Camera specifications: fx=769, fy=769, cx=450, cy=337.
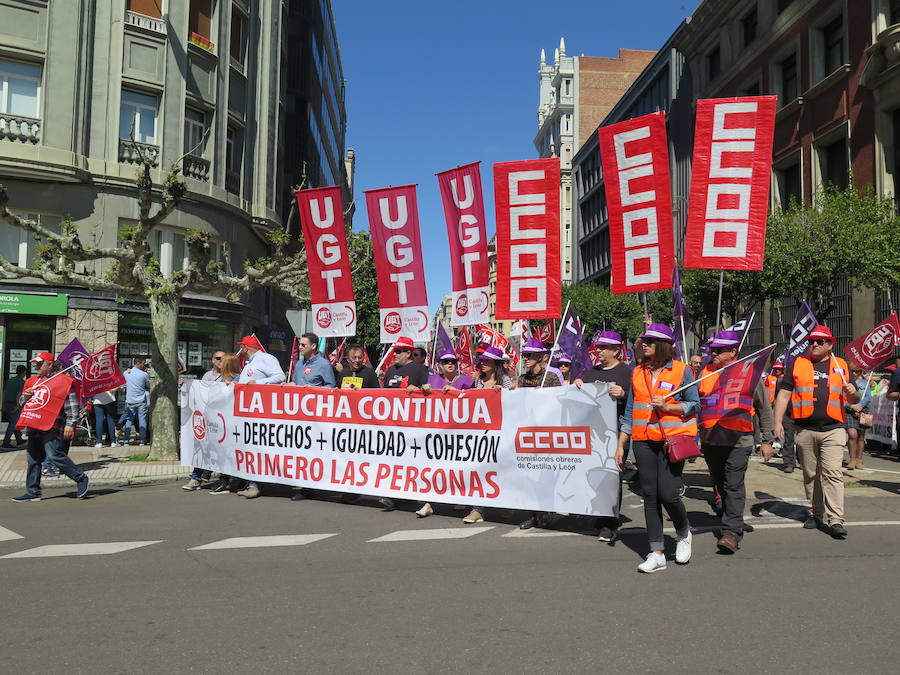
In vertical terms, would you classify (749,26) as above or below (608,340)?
above

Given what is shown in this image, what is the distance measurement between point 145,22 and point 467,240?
15076mm

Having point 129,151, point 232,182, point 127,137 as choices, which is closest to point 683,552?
point 129,151

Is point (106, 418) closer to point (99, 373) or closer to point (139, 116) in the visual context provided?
point (99, 373)

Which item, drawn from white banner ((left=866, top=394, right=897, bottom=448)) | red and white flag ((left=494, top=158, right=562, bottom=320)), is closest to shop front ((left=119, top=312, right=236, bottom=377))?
red and white flag ((left=494, top=158, right=562, bottom=320))

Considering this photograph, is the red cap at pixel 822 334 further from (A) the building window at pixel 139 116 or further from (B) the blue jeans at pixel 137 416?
(A) the building window at pixel 139 116

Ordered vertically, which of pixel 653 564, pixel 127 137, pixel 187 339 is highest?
pixel 127 137

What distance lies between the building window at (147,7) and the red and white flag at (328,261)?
1249 centimetres

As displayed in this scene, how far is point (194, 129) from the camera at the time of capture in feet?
73.5

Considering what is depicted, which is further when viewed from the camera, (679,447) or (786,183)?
(786,183)

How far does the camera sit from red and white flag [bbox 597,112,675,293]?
29.5 ft

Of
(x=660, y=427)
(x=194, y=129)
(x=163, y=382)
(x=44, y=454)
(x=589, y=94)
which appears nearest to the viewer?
(x=660, y=427)

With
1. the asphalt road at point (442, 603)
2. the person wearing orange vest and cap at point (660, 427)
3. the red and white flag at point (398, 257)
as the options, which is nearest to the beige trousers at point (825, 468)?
the asphalt road at point (442, 603)

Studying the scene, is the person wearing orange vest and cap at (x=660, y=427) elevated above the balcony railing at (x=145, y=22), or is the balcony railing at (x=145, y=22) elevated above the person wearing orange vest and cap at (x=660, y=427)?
the balcony railing at (x=145, y=22)

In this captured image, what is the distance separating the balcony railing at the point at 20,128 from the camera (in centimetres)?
1875
